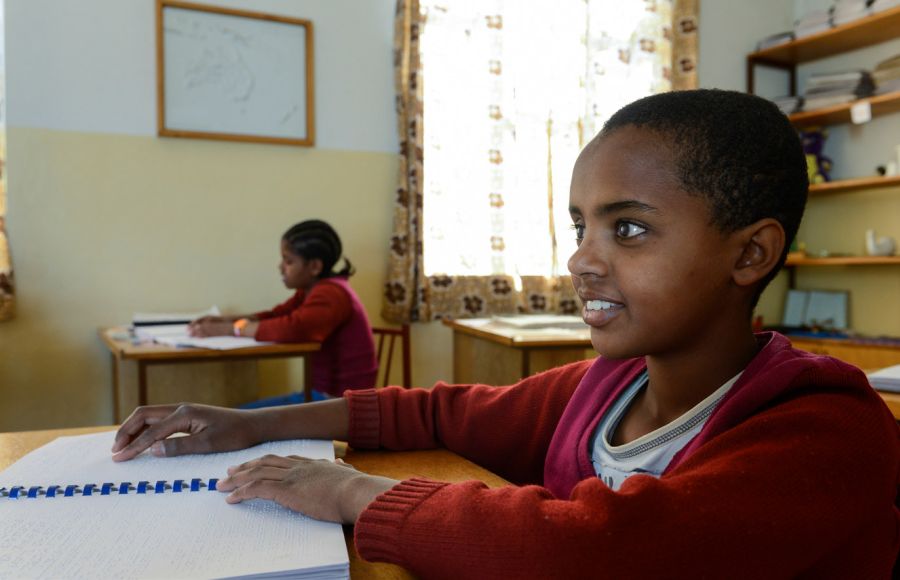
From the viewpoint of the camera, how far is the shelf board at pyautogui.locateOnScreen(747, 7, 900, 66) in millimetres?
3504

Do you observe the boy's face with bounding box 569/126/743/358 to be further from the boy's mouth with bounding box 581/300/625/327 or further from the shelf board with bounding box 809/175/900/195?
the shelf board with bounding box 809/175/900/195

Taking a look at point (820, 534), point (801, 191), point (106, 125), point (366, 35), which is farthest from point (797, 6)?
point (820, 534)

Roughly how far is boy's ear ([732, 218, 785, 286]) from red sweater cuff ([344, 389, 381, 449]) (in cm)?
51

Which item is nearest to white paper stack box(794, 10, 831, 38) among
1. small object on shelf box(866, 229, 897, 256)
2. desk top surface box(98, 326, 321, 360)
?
small object on shelf box(866, 229, 897, 256)

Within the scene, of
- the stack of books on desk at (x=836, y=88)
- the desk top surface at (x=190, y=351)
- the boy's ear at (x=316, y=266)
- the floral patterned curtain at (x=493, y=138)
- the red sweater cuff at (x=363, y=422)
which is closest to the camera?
the red sweater cuff at (x=363, y=422)

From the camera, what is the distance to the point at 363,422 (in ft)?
3.14

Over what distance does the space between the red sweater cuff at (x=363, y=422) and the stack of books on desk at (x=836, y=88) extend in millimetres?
3661

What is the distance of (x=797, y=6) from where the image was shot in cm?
438

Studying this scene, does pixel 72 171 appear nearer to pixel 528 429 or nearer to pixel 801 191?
pixel 528 429

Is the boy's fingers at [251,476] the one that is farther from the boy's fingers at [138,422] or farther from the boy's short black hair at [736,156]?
the boy's short black hair at [736,156]

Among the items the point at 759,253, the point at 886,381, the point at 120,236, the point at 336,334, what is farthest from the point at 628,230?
the point at 120,236

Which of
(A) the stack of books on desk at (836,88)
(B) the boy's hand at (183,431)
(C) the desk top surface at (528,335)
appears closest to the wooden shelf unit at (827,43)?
(A) the stack of books on desk at (836,88)

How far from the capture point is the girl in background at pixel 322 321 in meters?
2.51

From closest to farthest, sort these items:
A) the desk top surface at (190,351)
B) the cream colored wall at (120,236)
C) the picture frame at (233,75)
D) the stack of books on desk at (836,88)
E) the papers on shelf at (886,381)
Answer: the papers on shelf at (886,381), the desk top surface at (190,351), the cream colored wall at (120,236), the picture frame at (233,75), the stack of books on desk at (836,88)
